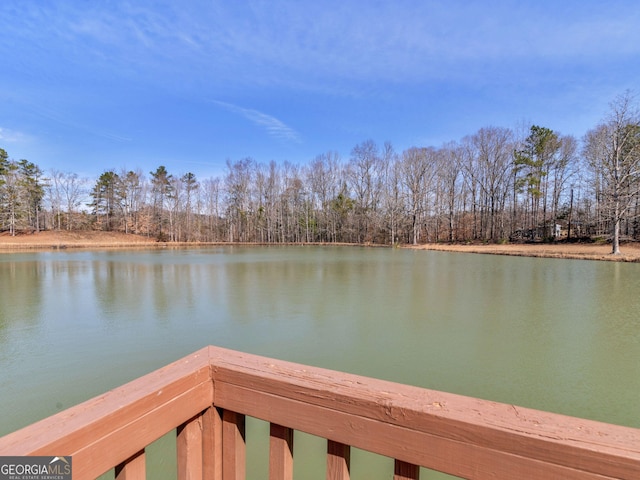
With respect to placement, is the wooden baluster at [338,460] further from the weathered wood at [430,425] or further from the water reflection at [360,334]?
the water reflection at [360,334]

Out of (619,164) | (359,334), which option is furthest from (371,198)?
(359,334)

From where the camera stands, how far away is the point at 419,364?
320 cm

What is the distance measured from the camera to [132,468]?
0.65m

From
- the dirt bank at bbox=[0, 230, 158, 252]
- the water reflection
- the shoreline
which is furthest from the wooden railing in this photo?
the dirt bank at bbox=[0, 230, 158, 252]

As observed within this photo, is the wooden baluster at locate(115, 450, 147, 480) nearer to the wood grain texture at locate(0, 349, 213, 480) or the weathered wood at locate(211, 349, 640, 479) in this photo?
the wood grain texture at locate(0, 349, 213, 480)

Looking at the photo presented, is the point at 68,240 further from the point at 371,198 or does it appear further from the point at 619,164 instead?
the point at 619,164

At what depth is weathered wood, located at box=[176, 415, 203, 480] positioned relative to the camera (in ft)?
2.49

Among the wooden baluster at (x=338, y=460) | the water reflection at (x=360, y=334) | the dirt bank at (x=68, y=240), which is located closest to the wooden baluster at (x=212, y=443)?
the wooden baluster at (x=338, y=460)

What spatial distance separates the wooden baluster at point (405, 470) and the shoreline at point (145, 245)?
1575 cm

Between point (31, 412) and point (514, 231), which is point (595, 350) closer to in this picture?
point (31, 412)

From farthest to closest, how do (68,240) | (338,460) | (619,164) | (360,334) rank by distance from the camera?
(68,240)
(619,164)
(360,334)
(338,460)

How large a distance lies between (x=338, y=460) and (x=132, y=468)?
Answer: 42 cm

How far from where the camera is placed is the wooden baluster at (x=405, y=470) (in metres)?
0.65

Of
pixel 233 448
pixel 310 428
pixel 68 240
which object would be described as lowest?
pixel 68 240
